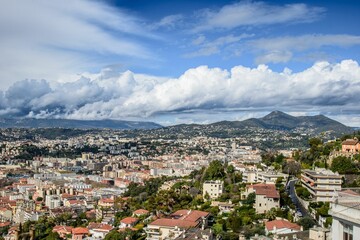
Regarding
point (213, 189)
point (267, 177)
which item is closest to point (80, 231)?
point (213, 189)

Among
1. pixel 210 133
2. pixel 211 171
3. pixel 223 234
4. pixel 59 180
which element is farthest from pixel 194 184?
pixel 210 133

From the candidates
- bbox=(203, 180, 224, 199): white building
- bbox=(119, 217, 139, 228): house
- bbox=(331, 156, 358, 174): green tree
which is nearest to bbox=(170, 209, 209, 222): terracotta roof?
bbox=(119, 217, 139, 228): house

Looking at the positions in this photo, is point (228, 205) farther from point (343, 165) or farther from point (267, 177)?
point (343, 165)

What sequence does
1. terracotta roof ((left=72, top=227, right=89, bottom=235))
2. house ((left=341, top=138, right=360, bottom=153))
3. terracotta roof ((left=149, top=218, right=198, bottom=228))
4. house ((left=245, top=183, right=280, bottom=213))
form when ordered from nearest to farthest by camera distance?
terracotta roof ((left=149, top=218, right=198, bottom=228)) < house ((left=245, top=183, right=280, bottom=213)) < terracotta roof ((left=72, top=227, right=89, bottom=235)) < house ((left=341, top=138, right=360, bottom=153))

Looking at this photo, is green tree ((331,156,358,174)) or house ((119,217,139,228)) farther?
green tree ((331,156,358,174))

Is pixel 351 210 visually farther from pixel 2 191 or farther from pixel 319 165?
pixel 2 191

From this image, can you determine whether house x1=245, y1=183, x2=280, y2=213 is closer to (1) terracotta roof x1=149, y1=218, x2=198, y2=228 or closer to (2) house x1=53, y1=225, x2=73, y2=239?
(1) terracotta roof x1=149, y1=218, x2=198, y2=228

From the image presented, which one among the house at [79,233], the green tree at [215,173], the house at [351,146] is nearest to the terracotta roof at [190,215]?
the house at [79,233]
